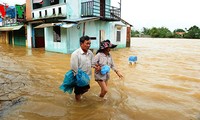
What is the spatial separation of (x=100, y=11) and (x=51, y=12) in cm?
407

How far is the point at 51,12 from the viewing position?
16.2m

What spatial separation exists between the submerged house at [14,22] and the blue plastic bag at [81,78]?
1736cm

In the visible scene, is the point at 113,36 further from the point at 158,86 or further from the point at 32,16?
the point at 158,86

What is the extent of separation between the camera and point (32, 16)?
18531 millimetres

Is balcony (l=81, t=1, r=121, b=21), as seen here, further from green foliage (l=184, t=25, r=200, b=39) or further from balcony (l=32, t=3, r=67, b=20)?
green foliage (l=184, t=25, r=200, b=39)

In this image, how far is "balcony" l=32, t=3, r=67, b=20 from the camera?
15.1 meters

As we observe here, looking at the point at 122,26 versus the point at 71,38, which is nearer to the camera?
the point at 71,38

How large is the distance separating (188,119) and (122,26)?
17.2m

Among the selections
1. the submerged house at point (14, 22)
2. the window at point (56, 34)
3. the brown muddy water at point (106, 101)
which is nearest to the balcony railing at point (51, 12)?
the window at point (56, 34)

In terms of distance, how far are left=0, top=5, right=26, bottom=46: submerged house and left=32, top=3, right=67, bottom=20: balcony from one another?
2.28 meters

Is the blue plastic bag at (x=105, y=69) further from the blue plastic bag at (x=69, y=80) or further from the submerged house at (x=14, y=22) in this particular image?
the submerged house at (x=14, y=22)

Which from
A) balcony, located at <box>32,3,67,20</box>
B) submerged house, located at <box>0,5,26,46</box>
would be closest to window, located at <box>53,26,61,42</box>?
balcony, located at <box>32,3,67,20</box>

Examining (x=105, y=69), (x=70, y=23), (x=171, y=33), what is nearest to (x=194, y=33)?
(x=171, y=33)

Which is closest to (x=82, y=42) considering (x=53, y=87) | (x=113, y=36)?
(x=53, y=87)
